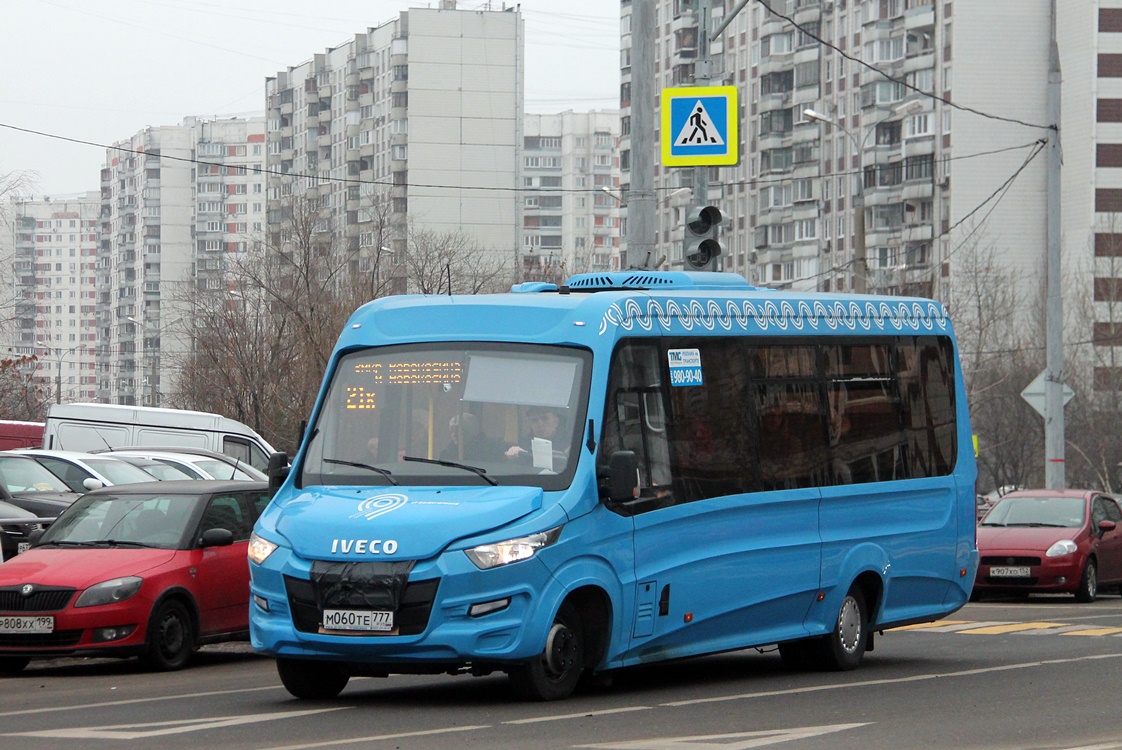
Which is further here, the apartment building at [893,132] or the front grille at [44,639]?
the apartment building at [893,132]

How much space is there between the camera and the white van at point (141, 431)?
3538 cm

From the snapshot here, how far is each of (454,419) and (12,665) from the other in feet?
18.8

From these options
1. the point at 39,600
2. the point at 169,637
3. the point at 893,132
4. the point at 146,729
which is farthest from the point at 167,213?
the point at 146,729

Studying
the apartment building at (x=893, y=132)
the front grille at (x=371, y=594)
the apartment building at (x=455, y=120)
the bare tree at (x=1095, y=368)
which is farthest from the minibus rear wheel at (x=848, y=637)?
the apartment building at (x=455, y=120)

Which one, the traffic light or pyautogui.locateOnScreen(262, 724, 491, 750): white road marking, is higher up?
the traffic light

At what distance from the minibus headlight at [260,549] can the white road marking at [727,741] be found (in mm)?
2682

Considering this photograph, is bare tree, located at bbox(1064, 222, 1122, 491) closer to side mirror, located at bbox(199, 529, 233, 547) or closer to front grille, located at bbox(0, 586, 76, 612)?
side mirror, located at bbox(199, 529, 233, 547)

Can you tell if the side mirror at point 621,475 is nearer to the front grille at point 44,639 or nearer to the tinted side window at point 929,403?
the tinted side window at point 929,403

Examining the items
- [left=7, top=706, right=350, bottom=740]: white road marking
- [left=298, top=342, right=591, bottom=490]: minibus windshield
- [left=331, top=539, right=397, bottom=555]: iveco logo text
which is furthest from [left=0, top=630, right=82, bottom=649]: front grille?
[left=331, top=539, right=397, bottom=555]: iveco logo text

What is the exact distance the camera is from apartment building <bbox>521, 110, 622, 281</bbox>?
170 m

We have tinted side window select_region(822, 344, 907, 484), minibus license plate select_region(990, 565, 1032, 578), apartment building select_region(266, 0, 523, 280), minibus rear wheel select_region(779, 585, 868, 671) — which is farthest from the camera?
apartment building select_region(266, 0, 523, 280)

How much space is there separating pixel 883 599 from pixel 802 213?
8674 cm

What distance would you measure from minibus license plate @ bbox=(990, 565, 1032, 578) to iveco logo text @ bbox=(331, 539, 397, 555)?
51.1ft

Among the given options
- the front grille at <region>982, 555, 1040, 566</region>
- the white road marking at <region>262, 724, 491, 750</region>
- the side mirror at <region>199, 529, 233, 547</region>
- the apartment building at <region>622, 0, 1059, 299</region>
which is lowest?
the front grille at <region>982, 555, 1040, 566</region>
